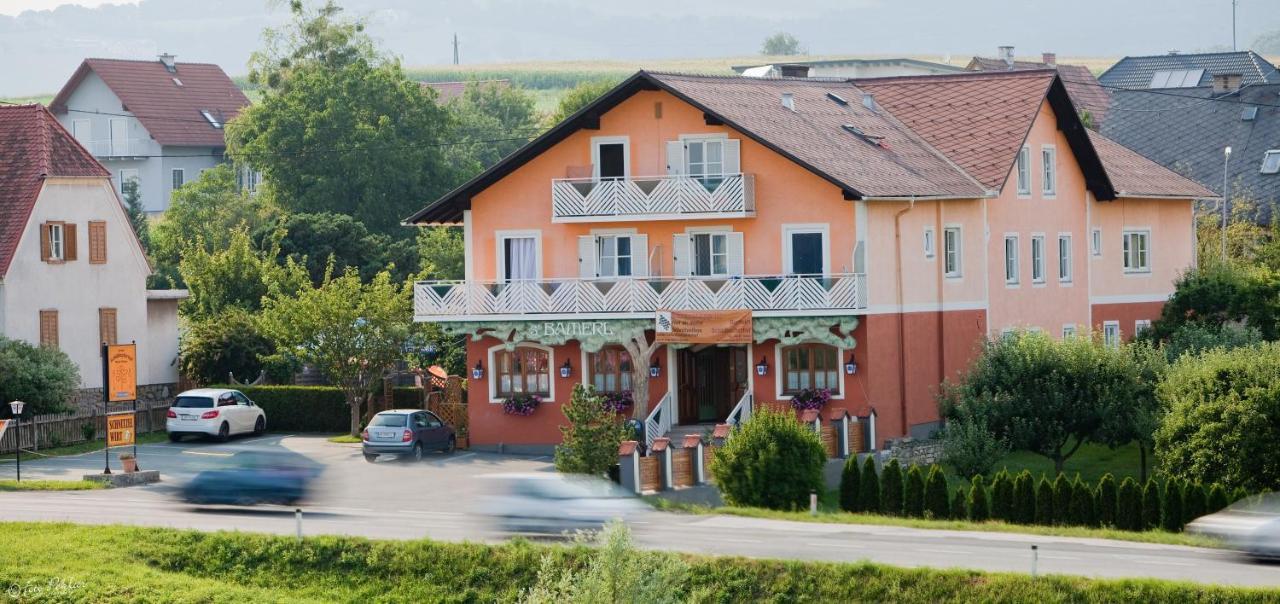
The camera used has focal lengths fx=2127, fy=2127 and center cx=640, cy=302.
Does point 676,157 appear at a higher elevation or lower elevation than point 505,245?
higher

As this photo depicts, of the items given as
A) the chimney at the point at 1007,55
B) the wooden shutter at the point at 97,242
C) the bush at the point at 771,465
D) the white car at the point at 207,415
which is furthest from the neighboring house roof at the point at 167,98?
the bush at the point at 771,465

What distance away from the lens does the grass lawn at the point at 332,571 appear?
33.1 m

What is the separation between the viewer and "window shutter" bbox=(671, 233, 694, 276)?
52750 mm

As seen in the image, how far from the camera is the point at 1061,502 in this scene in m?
40.0

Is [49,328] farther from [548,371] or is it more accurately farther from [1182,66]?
[1182,66]

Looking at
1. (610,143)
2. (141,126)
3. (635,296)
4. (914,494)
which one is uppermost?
(141,126)

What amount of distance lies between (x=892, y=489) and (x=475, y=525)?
856cm

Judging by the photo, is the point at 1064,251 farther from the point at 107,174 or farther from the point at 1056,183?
the point at 107,174

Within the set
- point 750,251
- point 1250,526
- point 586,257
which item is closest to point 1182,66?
point 750,251

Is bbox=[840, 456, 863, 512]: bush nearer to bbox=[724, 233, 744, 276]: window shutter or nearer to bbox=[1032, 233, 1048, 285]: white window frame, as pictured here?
bbox=[724, 233, 744, 276]: window shutter

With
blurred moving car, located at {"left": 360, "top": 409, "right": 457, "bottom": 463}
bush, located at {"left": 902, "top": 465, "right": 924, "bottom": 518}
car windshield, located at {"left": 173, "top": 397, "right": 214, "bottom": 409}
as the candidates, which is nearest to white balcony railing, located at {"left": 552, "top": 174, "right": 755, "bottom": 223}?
blurred moving car, located at {"left": 360, "top": 409, "right": 457, "bottom": 463}

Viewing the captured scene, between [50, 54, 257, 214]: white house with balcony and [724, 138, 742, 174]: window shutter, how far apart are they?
67.3 meters

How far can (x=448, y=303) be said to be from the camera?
5294cm

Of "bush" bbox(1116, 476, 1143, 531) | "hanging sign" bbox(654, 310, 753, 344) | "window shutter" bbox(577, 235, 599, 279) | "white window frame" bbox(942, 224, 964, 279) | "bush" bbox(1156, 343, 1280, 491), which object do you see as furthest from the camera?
"white window frame" bbox(942, 224, 964, 279)
